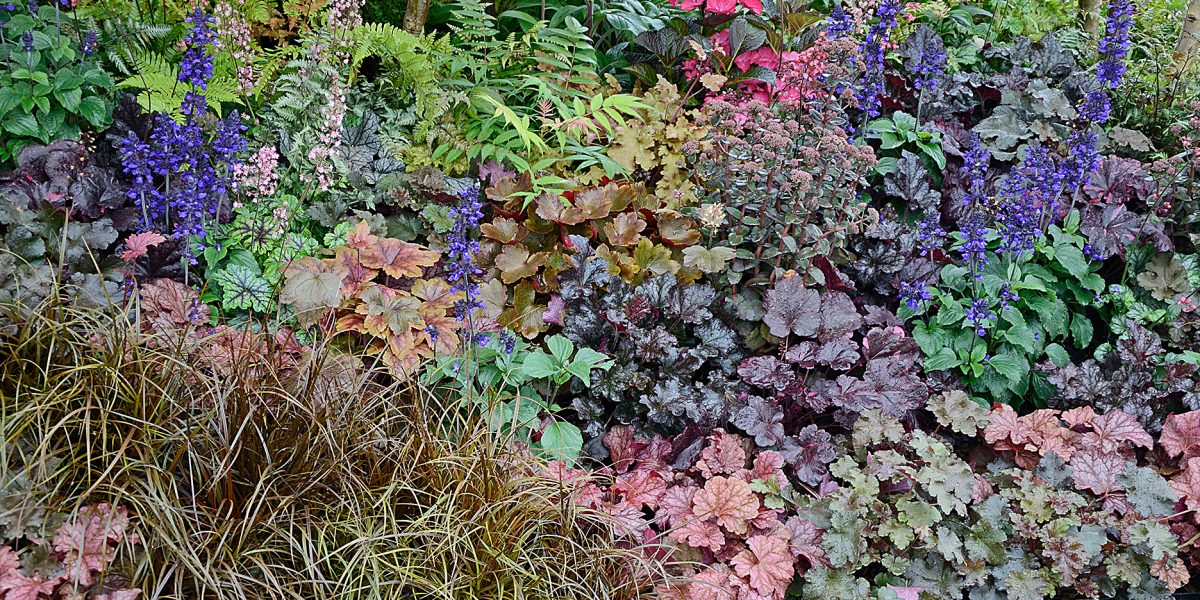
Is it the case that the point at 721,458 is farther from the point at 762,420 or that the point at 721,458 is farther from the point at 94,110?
the point at 94,110

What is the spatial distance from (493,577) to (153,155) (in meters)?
2.03

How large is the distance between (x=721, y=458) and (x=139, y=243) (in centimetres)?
207

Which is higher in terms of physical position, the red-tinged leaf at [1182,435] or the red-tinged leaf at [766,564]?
the red-tinged leaf at [1182,435]

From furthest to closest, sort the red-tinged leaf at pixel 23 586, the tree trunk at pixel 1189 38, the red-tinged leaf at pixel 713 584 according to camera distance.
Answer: the tree trunk at pixel 1189 38 → the red-tinged leaf at pixel 713 584 → the red-tinged leaf at pixel 23 586

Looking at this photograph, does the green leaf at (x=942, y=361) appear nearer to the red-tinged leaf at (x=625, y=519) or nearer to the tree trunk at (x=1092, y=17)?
the red-tinged leaf at (x=625, y=519)

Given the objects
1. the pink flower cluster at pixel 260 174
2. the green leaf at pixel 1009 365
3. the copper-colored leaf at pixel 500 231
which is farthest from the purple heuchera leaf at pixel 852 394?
the pink flower cluster at pixel 260 174

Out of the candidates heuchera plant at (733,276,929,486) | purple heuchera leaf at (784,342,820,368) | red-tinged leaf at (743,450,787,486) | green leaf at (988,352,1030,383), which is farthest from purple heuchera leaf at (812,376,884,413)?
green leaf at (988,352,1030,383)

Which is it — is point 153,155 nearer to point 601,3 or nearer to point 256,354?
point 256,354

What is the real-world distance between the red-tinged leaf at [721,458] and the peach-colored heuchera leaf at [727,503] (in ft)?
0.36

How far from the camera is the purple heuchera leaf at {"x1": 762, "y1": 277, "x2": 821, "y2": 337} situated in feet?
10.8

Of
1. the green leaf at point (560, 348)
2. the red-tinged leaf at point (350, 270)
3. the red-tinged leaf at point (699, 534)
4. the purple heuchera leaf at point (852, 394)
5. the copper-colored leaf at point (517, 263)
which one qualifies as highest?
the red-tinged leaf at point (350, 270)

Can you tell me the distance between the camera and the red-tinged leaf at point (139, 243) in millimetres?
3156

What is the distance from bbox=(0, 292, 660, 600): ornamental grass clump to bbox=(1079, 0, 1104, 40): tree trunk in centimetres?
436

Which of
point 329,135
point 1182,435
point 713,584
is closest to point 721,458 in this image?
point 713,584
